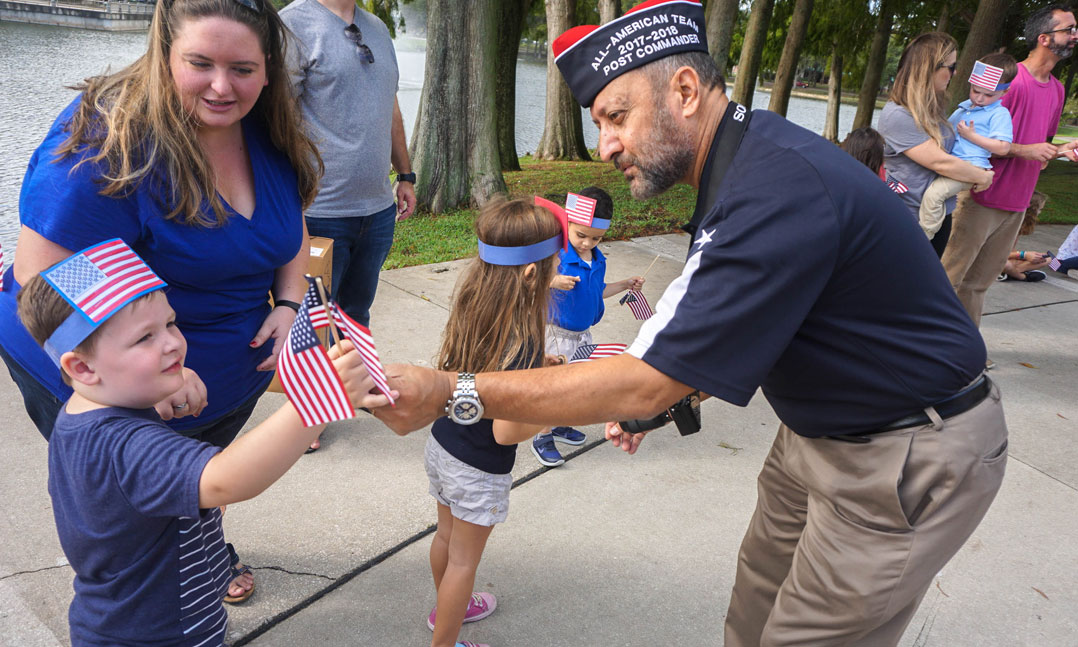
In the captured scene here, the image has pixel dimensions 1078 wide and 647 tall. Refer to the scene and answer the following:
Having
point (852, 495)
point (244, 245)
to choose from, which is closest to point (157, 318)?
point (244, 245)

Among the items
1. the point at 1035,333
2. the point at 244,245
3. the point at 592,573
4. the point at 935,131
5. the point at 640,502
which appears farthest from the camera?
the point at 1035,333

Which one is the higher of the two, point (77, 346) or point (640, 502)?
point (77, 346)

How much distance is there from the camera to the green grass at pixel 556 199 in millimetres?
7156

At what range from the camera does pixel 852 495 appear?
69.5 inches

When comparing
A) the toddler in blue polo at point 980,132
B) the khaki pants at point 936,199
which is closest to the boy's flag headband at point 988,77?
the toddler in blue polo at point 980,132

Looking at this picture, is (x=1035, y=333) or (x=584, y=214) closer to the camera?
(x=584, y=214)

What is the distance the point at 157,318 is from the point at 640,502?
2.41 m

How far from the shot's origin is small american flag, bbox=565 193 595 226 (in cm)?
355

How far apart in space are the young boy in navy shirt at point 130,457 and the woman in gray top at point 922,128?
13.7 ft

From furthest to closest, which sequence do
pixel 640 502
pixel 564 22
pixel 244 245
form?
pixel 564 22 → pixel 640 502 → pixel 244 245

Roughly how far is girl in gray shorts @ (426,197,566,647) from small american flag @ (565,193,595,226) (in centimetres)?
94

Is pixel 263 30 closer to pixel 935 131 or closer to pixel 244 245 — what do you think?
pixel 244 245

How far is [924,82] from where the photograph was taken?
442 cm

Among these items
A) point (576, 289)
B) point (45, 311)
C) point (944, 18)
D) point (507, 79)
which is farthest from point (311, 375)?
point (944, 18)
